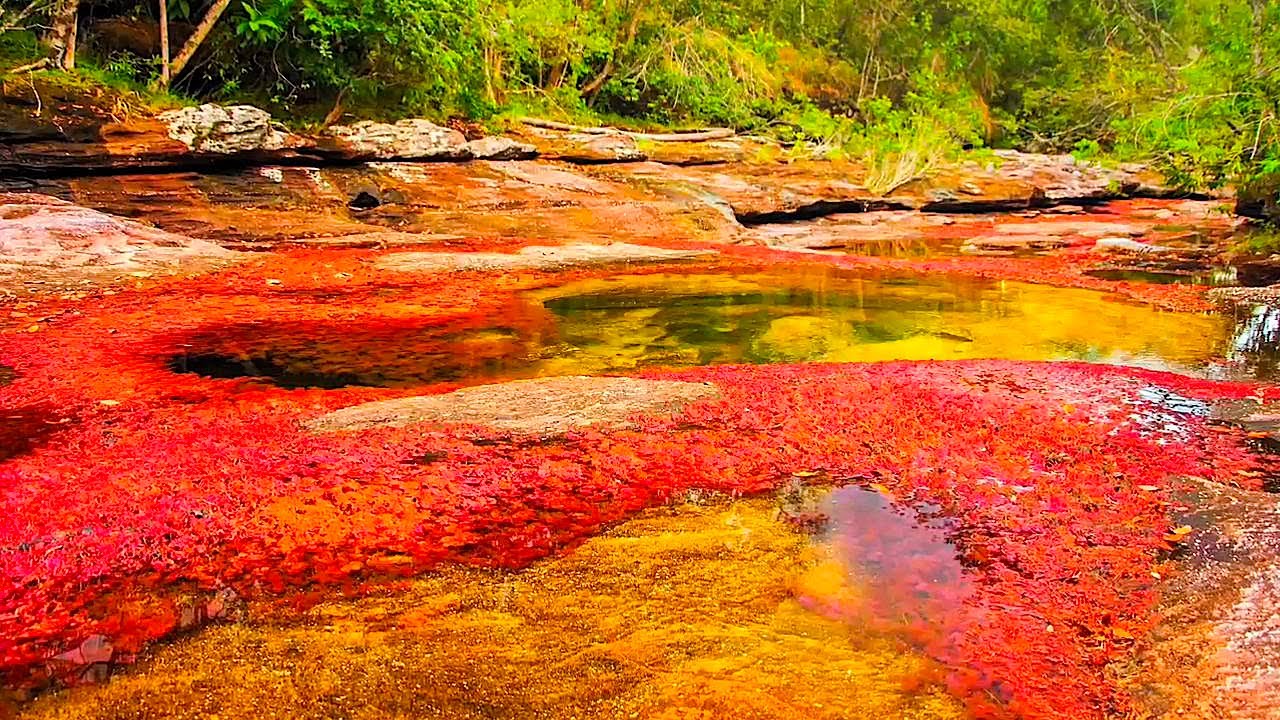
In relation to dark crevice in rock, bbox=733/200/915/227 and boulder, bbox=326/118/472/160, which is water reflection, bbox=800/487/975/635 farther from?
dark crevice in rock, bbox=733/200/915/227

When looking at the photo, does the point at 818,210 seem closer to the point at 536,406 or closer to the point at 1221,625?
the point at 536,406

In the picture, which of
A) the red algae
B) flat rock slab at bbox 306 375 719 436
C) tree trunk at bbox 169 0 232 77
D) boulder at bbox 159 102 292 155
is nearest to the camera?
the red algae

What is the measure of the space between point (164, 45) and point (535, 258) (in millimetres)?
7721

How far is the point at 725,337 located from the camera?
25.9ft

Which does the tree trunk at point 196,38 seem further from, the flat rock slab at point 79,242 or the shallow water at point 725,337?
the shallow water at point 725,337

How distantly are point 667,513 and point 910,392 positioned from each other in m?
2.61

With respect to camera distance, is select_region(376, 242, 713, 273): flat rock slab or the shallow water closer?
the shallow water

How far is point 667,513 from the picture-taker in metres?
3.80

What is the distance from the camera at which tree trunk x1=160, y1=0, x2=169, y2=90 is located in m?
13.4

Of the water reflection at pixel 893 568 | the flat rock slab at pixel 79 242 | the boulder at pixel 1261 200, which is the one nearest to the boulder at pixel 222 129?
the flat rock slab at pixel 79 242

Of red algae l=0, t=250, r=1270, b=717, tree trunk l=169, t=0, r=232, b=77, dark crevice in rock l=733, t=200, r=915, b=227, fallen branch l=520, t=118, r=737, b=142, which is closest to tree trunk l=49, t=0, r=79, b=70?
tree trunk l=169, t=0, r=232, b=77

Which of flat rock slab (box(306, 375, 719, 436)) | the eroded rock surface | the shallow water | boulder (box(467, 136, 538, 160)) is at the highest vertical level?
boulder (box(467, 136, 538, 160))

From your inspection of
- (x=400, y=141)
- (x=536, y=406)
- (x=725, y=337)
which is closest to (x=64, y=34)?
(x=400, y=141)

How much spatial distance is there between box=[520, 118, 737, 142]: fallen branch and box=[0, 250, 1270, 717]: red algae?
1399cm
